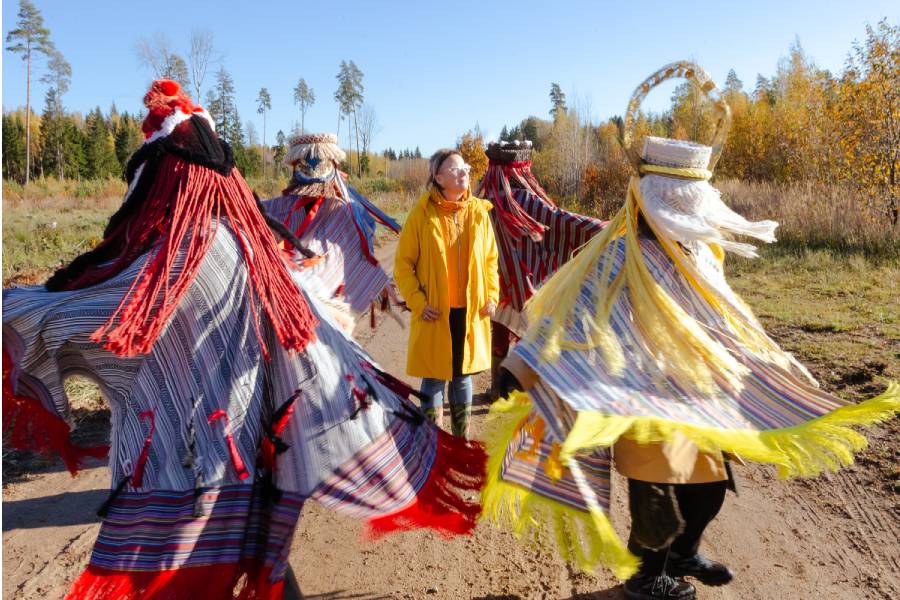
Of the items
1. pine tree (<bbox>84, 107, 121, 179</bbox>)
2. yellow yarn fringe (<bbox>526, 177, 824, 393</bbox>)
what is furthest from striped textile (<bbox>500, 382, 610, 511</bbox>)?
pine tree (<bbox>84, 107, 121, 179</bbox>)

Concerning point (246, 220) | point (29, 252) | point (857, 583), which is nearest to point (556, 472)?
point (246, 220)

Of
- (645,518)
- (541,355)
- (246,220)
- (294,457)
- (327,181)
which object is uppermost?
(327,181)

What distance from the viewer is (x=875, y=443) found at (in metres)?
4.08

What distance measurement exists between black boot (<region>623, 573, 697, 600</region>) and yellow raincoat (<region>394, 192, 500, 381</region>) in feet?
Result: 4.85

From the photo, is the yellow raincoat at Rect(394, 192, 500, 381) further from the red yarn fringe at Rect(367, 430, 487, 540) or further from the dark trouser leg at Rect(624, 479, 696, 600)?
the dark trouser leg at Rect(624, 479, 696, 600)

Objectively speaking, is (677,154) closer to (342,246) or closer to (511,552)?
(511,552)

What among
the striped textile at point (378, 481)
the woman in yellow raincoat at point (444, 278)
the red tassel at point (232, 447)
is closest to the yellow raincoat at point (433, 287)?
the woman in yellow raincoat at point (444, 278)

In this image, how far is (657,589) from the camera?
262cm

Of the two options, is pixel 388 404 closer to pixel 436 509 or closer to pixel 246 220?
pixel 436 509

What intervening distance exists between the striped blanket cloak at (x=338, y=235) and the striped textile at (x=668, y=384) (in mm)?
2096

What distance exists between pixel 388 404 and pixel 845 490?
9.48 ft

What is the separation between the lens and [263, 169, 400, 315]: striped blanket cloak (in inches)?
165

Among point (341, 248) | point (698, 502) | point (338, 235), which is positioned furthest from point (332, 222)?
point (698, 502)

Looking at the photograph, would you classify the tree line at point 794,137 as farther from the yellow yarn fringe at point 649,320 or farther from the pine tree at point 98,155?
the pine tree at point 98,155
